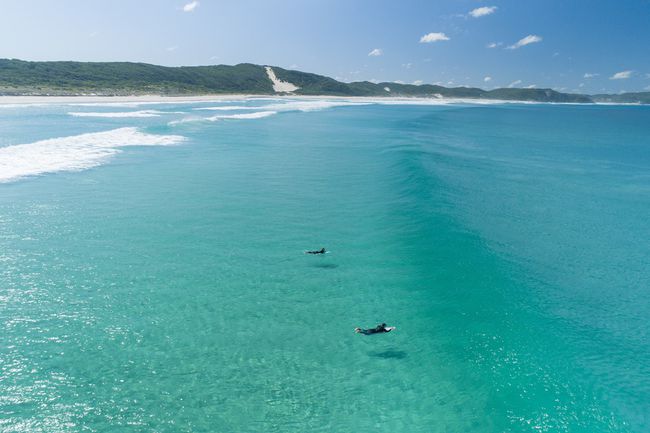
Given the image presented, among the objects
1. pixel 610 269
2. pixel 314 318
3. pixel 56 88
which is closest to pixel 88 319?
pixel 314 318

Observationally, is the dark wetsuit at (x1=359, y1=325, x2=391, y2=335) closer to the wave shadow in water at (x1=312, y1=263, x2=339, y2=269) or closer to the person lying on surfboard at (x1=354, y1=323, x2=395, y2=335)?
the person lying on surfboard at (x1=354, y1=323, x2=395, y2=335)

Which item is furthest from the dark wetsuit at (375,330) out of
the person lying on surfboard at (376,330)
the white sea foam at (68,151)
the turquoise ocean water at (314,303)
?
the white sea foam at (68,151)

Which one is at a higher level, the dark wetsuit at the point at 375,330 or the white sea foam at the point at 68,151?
the white sea foam at the point at 68,151

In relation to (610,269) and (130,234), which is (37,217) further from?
(610,269)

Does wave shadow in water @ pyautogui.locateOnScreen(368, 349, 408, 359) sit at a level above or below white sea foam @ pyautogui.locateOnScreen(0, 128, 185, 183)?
below

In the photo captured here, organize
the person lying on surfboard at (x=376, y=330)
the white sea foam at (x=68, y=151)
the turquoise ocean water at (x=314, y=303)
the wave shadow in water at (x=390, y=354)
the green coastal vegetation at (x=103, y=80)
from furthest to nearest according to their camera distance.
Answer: the green coastal vegetation at (x=103, y=80) → the white sea foam at (x=68, y=151) → the person lying on surfboard at (x=376, y=330) → the wave shadow in water at (x=390, y=354) → the turquoise ocean water at (x=314, y=303)

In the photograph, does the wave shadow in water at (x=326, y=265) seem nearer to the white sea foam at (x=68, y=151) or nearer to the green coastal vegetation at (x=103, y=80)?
the white sea foam at (x=68, y=151)

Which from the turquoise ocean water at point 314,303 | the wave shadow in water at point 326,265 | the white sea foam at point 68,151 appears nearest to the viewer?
the turquoise ocean water at point 314,303

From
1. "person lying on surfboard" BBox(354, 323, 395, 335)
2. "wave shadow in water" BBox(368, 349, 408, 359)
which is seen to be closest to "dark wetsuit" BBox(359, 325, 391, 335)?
"person lying on surfboard" BBox(354, 323, 395, 335)
